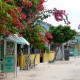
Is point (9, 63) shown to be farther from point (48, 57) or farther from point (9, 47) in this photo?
point (48, 57)

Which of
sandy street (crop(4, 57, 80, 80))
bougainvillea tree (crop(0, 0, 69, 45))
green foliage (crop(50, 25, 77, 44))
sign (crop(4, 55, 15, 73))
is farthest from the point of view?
green foliage (crop(50, 25, 77, 44))

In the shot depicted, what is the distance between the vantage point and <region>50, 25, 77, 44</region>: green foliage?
42031mm

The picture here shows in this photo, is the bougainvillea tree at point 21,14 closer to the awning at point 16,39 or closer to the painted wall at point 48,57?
the awning at point 16,39

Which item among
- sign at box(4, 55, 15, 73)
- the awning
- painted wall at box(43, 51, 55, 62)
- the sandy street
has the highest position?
the awning

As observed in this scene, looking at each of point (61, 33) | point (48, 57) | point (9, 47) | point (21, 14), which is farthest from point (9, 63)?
point (61, 33)

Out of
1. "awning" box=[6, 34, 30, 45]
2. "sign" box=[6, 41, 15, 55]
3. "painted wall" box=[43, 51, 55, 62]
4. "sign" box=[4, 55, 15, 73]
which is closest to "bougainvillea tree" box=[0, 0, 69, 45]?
"awning" box=[6, 34, 30, 45]

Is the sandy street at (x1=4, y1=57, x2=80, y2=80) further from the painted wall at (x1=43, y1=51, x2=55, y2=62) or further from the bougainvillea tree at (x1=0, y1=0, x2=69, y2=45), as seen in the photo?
the painted wall at (x1=43, y1=51, x2=55, y2=62)

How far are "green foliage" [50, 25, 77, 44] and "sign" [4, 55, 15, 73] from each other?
2339 cm

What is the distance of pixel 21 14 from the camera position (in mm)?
13258

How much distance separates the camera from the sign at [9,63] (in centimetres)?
1881

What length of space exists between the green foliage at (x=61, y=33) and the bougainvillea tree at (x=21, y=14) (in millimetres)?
22775

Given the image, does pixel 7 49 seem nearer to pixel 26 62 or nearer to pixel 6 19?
pixel 26 62

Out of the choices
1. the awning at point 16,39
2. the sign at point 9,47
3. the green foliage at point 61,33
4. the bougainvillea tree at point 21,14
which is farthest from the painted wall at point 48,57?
the bougainvillea tree at point 21,14

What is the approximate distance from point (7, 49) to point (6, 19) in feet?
Answer: 34.1
